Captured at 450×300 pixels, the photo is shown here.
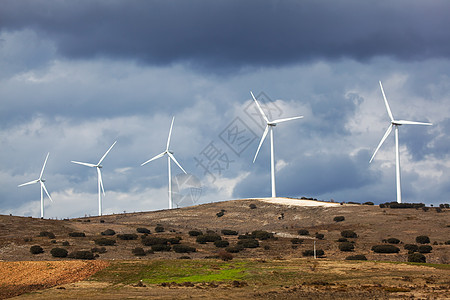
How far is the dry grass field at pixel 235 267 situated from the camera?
48031 millimetres

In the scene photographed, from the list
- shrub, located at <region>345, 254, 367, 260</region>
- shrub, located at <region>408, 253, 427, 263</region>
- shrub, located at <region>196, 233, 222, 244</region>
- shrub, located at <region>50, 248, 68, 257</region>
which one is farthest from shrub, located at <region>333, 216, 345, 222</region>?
shrub, located at <region>50, 248, 68, 257</region>

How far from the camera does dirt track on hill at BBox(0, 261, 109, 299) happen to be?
51841mm

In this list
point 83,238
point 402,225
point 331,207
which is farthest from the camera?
point 331,207

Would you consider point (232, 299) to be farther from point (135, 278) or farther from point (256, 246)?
point (256, 246)

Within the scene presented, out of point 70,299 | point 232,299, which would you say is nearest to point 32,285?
point 70,299

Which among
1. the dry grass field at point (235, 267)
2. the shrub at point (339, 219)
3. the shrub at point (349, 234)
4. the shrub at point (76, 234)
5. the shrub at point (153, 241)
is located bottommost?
the dry grass field at point (235, 267)

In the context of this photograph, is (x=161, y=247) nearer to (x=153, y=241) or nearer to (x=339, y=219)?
(x=153, y=241)

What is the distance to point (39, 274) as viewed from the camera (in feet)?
187

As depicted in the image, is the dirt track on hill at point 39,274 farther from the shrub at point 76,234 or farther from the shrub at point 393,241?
the shrub at point 393,241

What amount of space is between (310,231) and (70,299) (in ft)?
235

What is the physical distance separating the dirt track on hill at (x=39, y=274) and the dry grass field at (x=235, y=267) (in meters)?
0.10

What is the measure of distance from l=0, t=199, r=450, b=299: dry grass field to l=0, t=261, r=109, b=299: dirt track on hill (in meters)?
0.10

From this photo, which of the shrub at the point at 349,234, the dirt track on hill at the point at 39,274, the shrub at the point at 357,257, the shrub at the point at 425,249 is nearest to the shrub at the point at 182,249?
the dirt track on hill at the point at 39,274

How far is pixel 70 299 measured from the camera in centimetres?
4500
